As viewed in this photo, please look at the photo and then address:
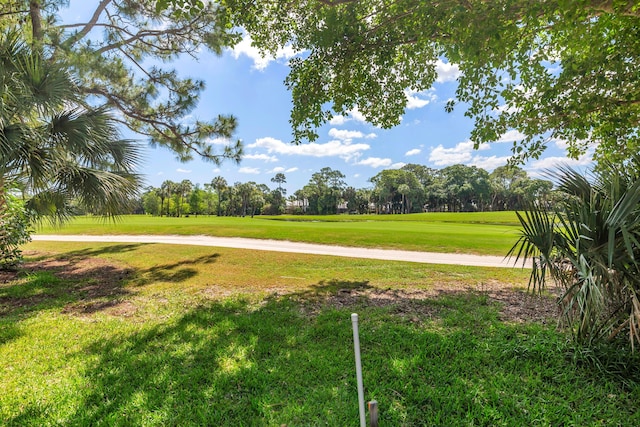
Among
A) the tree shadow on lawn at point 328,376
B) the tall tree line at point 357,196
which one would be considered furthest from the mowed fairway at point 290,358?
the tall tree line at point 357,196

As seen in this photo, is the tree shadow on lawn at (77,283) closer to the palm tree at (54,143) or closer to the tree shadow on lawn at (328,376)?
the palm tree at (54,143)

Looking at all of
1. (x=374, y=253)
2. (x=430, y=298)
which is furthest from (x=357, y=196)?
(x=430, y=298)

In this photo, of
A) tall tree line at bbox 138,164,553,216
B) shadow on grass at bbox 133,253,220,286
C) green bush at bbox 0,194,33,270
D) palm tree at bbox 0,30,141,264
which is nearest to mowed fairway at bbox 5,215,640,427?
shadow on grass at bbox 133,253,220,286

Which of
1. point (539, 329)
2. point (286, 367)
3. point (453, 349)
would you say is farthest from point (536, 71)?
point (286, 367)

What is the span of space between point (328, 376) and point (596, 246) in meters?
2.81

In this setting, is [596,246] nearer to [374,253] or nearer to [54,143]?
[374,253]

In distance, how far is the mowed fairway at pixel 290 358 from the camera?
2.27 meters

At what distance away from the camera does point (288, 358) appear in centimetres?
308

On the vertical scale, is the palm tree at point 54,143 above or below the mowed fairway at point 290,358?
above

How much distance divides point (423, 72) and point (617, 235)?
5.55m

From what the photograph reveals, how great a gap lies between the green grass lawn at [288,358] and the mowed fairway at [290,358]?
16 millimetres

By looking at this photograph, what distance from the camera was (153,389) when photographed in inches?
101

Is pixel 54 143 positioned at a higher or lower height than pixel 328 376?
higher

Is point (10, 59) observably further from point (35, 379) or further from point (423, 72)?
point (423, 72)
